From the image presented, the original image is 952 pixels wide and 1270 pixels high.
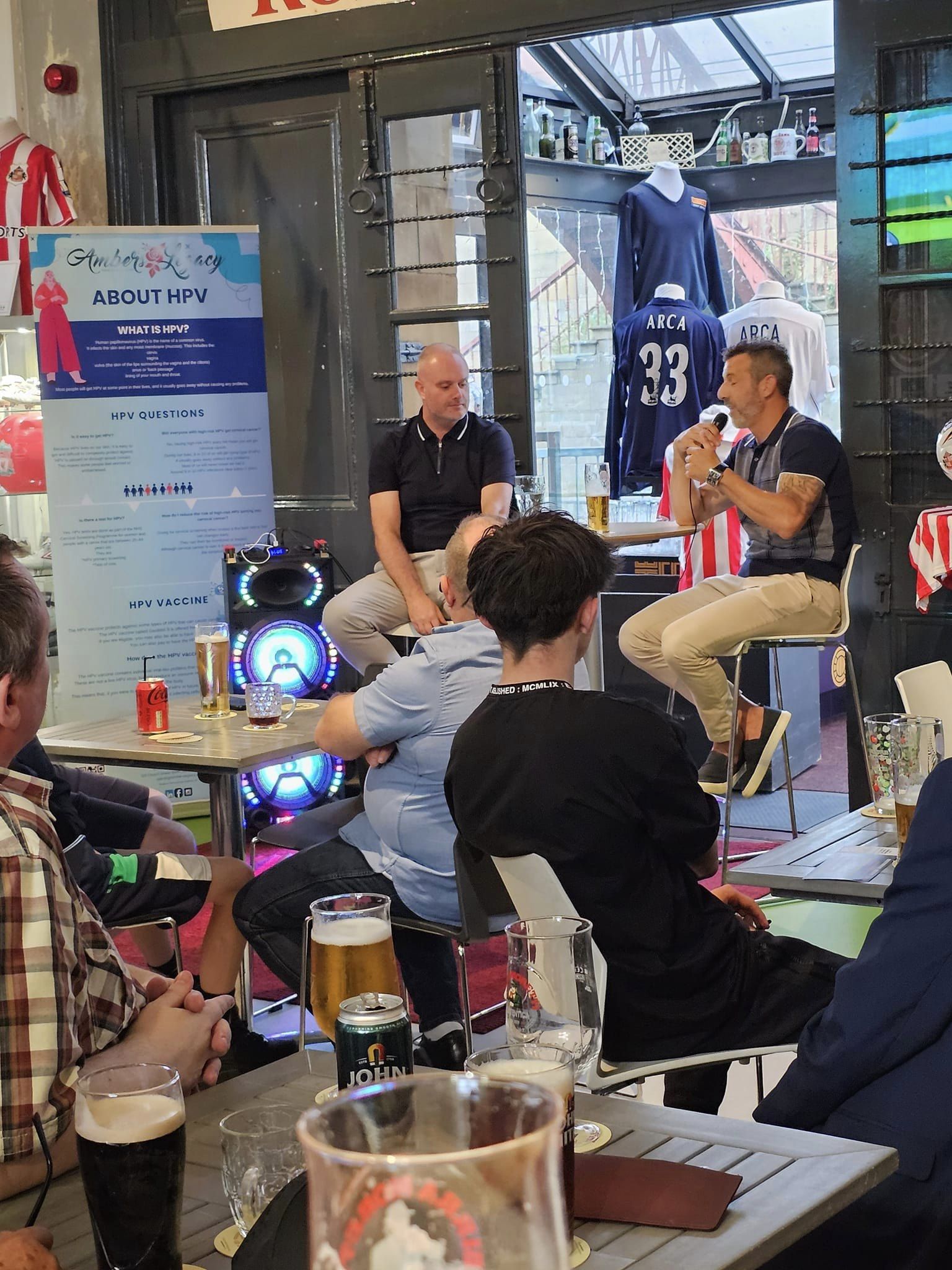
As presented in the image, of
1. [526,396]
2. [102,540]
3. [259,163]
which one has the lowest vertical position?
[102,540]

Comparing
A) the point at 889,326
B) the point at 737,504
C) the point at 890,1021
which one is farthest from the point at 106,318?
the point at 890,1021

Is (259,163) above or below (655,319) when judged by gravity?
above

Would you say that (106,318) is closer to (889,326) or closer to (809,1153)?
(889,326)

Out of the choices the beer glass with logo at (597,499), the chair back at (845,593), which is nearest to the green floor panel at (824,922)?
the chair back at (845,593)

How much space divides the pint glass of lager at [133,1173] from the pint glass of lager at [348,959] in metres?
0.28

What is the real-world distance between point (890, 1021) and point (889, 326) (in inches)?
154

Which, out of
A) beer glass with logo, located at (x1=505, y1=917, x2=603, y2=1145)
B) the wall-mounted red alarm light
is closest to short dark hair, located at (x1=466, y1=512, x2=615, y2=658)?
beer glass with logo, located at (x1=505, y1=917, x2=603, y2=1145)

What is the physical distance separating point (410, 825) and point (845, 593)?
2.51m

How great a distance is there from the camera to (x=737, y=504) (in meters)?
5.07

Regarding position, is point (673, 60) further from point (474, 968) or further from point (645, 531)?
point (474, 968)

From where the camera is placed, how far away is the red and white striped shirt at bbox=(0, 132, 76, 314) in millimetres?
6230

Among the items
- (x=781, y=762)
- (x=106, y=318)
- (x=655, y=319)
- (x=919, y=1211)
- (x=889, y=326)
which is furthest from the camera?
(x=655, y=319)

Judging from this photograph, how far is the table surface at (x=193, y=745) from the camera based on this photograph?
11.1 ft

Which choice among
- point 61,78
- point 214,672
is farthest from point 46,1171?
point 61,78
